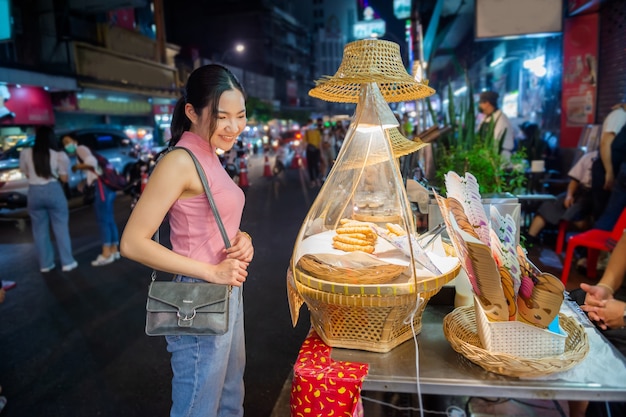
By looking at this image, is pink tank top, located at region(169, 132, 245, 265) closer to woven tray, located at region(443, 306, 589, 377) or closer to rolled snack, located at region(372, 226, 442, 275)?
rolled snack, located at region(372, 226, 442, 275)

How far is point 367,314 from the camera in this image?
1.68 meters

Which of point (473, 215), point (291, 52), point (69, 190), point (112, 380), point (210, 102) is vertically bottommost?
point (112, 380)

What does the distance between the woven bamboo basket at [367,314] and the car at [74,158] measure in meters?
7.37

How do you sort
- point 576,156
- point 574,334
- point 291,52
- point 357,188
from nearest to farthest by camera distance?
point 574,334
point 357,188
point 576,156
point 291,52

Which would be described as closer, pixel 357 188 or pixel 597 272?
pixel 357 188

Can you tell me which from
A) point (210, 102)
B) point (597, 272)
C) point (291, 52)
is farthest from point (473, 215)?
point (291, 52)

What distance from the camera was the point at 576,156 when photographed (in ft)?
23.1

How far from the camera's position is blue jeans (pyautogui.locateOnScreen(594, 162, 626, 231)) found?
13.4ft

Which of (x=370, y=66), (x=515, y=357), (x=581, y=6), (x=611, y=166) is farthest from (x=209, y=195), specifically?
(x=581, y=6)

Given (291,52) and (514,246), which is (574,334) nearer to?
(514,246)

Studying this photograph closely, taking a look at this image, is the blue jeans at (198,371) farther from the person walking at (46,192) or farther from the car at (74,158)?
the car at (74,158)

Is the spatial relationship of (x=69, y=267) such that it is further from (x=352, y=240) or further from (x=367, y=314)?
(x=367, y=314)

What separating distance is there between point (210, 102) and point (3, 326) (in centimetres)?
405

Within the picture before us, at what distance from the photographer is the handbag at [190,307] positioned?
175 cm
